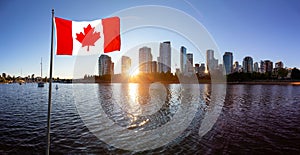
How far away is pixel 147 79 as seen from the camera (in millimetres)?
171375

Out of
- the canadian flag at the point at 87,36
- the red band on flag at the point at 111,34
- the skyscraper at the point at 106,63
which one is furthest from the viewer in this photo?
the skyscraper at the point at 106,63

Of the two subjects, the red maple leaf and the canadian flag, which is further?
the red maple leaf

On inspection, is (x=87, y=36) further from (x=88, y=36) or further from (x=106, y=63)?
(x=106, y=63)

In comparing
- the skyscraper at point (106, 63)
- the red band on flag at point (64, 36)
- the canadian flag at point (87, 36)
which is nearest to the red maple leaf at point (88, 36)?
the canadian flag at point (87, 36)

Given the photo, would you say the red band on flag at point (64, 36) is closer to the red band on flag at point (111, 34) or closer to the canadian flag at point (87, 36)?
the canadian flag at point (87, 36)

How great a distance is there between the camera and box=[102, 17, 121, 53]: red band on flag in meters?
8.09

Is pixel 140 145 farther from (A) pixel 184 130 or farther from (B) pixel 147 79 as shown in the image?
(B) pixel 147 79

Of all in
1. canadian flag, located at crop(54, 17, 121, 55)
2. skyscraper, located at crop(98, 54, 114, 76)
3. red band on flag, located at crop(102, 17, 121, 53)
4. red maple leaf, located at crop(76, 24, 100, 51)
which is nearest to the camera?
canadian flag, located at crop(54, 17, 121, 55)

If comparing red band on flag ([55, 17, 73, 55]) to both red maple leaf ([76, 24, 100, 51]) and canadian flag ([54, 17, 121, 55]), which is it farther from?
red maple leaf ([76, 24, 100, 51])

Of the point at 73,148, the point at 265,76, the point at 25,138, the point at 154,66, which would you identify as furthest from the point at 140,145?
the point at 265,76

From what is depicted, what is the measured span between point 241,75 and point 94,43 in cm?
17771

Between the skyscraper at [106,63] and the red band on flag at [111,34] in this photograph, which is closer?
the red band on flag at [111,34]

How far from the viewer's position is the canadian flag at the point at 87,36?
6.78 m

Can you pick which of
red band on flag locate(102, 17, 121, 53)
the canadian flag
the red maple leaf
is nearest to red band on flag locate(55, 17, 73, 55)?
the canadian flag
